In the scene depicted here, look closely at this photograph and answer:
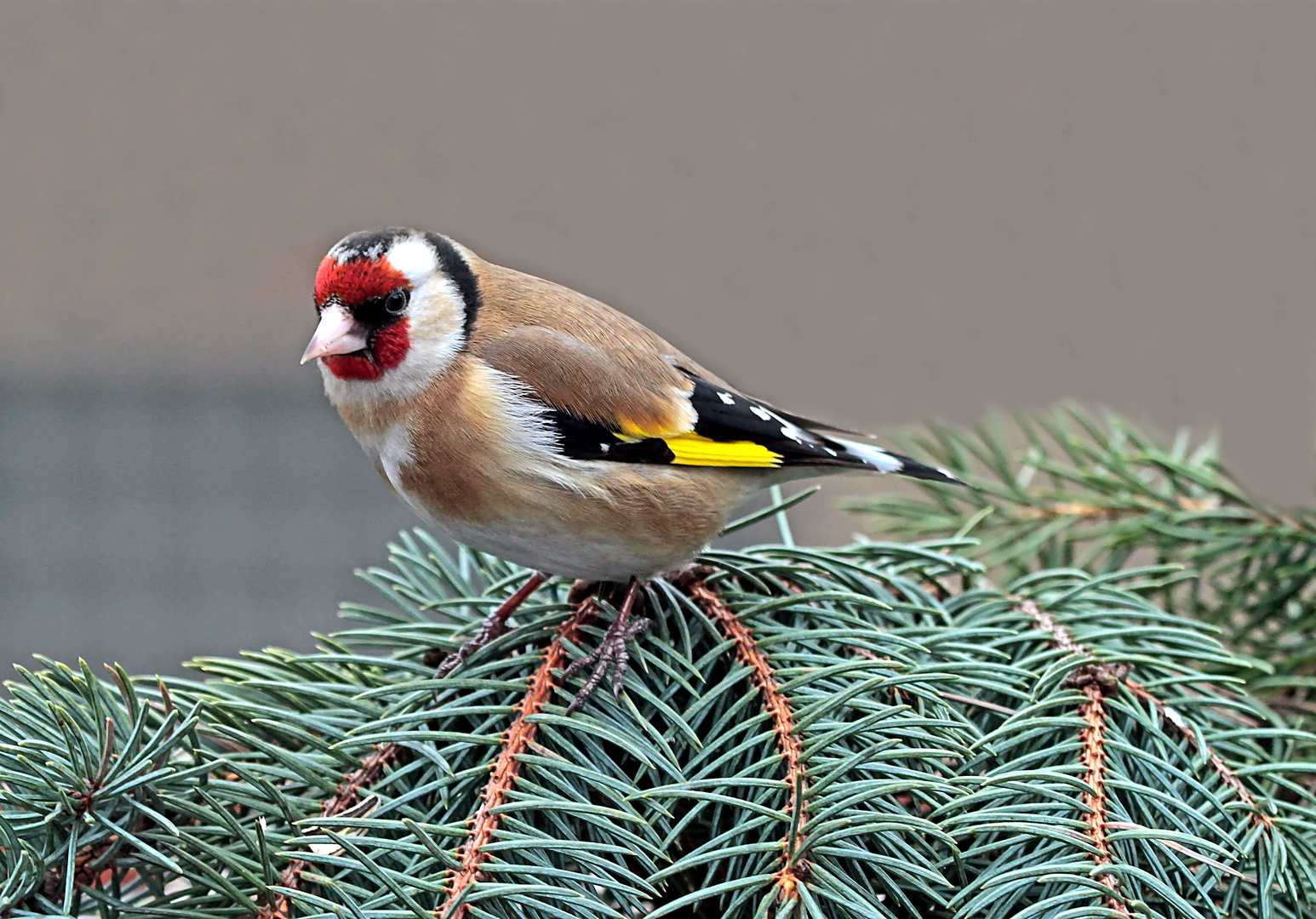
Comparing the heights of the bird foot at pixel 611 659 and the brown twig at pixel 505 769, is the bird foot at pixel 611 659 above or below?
above

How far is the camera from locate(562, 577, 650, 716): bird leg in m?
1.61

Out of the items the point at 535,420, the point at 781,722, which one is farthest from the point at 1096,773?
the point at 535,420

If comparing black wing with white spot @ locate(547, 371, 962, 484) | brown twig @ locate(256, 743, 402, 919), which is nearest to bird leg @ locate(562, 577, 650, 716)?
brown twig @ locate(256, 743, 402, 919)

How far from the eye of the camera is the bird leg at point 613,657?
5.29 ft

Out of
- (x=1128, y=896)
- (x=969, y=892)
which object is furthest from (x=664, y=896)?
(x=1128, y=896)

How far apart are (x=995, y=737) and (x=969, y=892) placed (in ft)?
0.78

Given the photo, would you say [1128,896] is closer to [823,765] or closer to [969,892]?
[969,892]

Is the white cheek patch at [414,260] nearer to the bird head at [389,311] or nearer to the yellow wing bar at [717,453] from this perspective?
the bird head at [389,311]

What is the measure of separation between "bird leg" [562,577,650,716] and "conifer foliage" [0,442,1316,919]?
2cm

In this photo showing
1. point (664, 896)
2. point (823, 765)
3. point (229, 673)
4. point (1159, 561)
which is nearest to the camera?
point (823, 765)

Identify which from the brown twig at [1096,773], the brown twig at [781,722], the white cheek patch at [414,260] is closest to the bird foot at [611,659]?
the brown twig at [781,722]

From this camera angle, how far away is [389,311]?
6.90ft

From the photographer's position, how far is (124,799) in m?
1.30

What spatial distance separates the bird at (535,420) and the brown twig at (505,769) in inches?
6.4
